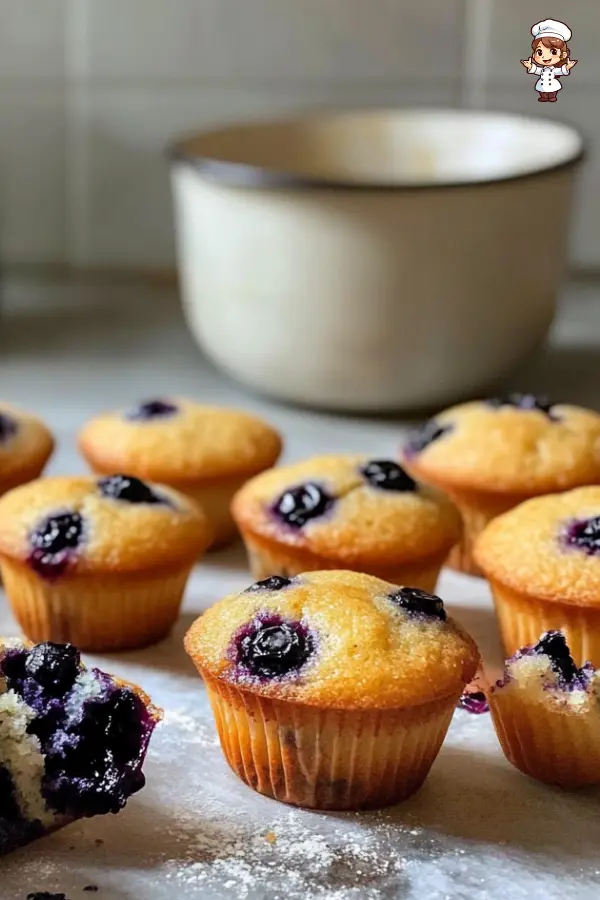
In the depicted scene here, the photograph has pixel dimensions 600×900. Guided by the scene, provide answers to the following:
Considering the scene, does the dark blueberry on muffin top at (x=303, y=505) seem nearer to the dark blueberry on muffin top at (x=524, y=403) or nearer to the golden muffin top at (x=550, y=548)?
the golden muffin top at (x=550, y=548)

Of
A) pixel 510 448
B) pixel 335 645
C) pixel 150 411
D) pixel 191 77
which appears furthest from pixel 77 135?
pixel 335 645

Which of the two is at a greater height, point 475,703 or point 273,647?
→ point 273,647

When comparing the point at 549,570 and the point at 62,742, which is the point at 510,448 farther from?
the point at 62,742

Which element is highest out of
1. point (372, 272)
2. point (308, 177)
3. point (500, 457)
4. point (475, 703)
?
point (308, 177)

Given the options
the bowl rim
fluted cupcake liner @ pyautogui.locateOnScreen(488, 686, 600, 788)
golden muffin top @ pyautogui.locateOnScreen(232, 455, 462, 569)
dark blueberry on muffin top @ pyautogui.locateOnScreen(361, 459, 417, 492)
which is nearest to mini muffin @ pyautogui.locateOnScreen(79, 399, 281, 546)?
golden muffin top @ pyautogui.locateOnScreen(232, 455, 462, 569)

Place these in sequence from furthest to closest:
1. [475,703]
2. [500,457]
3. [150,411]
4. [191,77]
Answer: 1. [191,77]
2. [150,411]
3. [500,457]
4. [475,703]

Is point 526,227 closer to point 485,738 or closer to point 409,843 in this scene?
point 485,738
